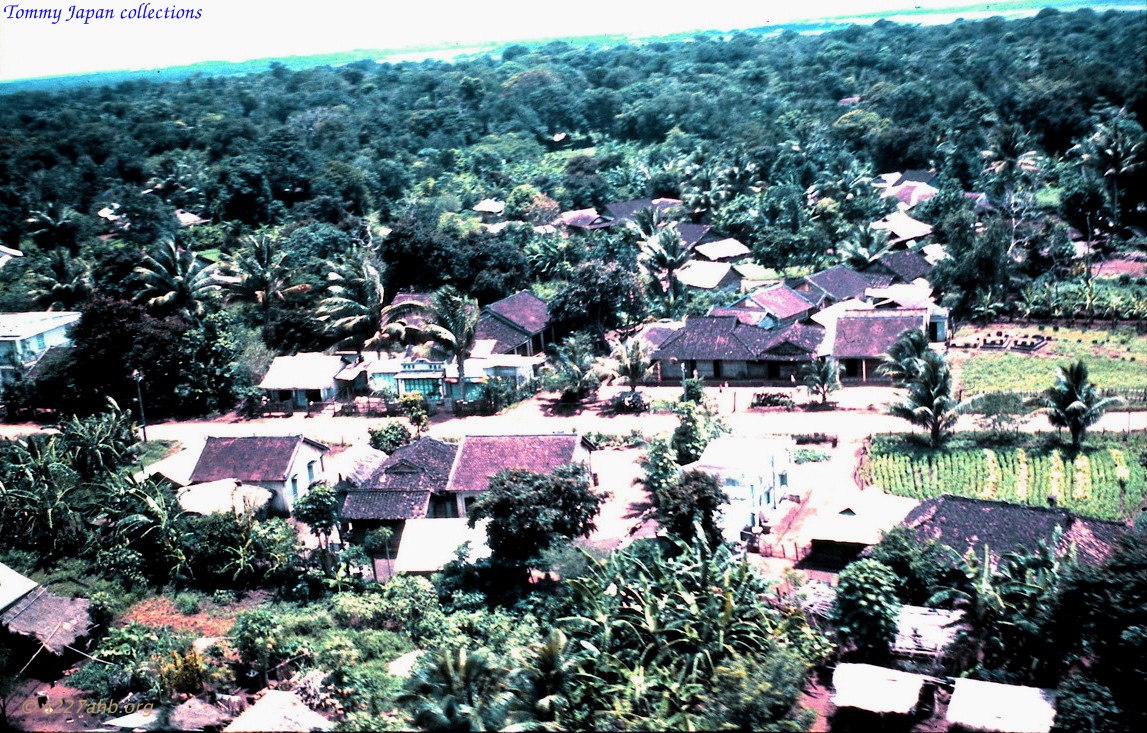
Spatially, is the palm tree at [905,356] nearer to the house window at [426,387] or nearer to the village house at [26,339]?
the house window at [426,387]

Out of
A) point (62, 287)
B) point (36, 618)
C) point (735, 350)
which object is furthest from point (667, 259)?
point (36, 618)

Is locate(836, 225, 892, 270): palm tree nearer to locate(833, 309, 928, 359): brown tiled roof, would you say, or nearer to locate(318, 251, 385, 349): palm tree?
locate(833, 309, 928, 359): brown tiled roof

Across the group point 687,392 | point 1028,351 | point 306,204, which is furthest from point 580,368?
point 306,204

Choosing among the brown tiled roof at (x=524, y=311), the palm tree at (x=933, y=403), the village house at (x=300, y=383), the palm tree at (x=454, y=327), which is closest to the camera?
the palm tree at (x=933, y=403)

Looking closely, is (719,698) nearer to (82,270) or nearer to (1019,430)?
(1019,430)

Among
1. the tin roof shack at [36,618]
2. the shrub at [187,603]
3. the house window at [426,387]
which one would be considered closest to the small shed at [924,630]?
the shrub at [187,603]

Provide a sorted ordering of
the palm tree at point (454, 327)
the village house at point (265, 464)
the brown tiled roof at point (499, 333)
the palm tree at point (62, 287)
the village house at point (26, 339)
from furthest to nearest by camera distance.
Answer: the palm tree at point (62, 287), the brown tiled roof at point (499, 333), the village house at point (26, 339), the palm tree at point (454, 327), the village house at point (265, 464)

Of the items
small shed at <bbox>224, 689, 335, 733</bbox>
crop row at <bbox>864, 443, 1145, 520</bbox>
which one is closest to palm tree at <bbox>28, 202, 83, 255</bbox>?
small shed at <bbox>224, 689, 335, 733</bbox>

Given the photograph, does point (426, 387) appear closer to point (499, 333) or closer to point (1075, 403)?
point (499, 333)
